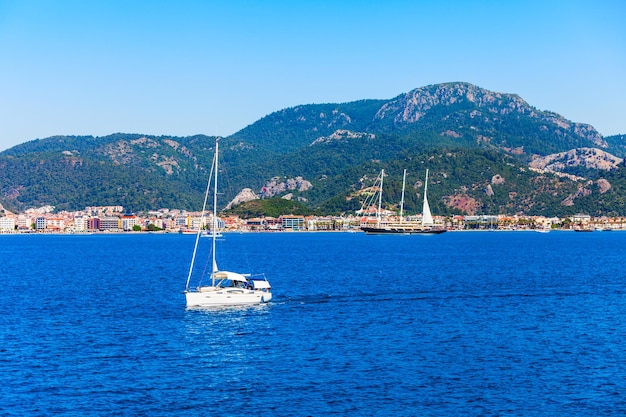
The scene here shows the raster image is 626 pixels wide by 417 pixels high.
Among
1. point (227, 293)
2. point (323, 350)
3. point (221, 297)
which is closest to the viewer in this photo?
point (323, 350)

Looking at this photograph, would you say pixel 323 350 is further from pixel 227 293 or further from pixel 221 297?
pixel 227 293

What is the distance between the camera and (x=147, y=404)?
3750cm

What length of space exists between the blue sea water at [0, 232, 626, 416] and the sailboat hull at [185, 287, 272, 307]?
1.64 meters

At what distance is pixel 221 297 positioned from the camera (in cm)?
6644

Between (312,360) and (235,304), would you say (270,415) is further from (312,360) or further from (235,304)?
(235,304)

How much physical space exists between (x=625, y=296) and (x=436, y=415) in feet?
149

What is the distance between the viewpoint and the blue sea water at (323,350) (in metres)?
38.0

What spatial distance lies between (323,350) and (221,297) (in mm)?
18936

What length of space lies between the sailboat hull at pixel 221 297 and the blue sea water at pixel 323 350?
1.64 m

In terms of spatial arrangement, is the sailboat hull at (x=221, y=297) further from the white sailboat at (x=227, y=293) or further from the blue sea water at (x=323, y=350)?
the blue sea water at (x=323, y=350)

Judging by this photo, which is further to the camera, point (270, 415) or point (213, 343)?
point (213, 343)

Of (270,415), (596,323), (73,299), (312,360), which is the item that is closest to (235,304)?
(73,299)

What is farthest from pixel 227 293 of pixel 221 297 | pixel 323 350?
pixel 323 350

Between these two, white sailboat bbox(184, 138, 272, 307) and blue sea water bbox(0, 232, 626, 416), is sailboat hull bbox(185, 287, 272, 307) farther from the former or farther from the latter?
blue sea water bbox(0, 232, 626, 416)
